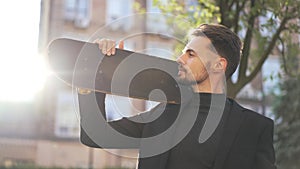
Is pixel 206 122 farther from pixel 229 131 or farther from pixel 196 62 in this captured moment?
pixel 196 62

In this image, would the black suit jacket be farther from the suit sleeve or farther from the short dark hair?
the short dark hair

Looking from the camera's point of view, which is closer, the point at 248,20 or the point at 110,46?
the point at 110,46

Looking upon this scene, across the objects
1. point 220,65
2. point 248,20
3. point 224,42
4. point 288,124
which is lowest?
point 288,124

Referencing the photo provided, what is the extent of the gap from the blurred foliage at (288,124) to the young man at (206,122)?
11980mm

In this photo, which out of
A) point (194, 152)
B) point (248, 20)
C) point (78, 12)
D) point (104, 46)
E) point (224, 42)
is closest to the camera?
point (194, 152)

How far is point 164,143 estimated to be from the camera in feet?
6.93

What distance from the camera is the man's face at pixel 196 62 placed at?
88.4 inches

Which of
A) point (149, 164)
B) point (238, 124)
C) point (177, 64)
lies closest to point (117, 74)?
point (177, 64)

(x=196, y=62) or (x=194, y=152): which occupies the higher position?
(x=196, y=62)

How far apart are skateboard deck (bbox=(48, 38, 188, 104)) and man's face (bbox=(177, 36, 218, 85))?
0.05 meters

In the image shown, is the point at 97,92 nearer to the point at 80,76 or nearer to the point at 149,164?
the point at 80,76

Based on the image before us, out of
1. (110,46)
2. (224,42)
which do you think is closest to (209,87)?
(224,42)

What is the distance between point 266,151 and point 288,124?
535 inches

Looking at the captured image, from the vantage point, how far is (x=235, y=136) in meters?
2.12
